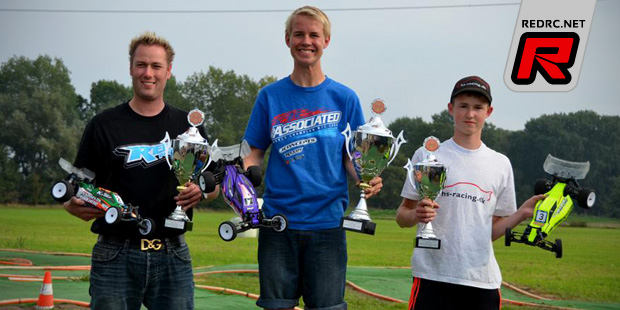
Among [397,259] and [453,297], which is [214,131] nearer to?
[397,259]

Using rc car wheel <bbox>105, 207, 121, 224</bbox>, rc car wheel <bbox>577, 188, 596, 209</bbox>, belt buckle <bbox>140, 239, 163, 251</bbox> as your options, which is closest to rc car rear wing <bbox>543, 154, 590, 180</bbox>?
rc car wheel <bbox>577, 188, 596, 209</bbox>

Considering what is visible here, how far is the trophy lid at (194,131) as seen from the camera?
403 cm

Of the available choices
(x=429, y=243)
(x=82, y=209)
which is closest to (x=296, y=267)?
(x=429, y=243)

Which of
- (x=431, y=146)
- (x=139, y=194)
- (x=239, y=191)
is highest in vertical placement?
(x=431, y=146)

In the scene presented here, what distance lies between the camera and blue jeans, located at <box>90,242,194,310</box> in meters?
4.04

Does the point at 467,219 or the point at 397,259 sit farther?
the point at 397,259

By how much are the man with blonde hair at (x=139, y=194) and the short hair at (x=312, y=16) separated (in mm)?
692

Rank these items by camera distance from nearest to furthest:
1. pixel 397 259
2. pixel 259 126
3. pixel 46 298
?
pixel 259 126, pixel 46 298, pixel 397 259

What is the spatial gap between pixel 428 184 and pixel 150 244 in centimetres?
156


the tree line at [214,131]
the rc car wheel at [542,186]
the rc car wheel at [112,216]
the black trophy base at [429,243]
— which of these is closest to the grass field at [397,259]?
the tree line at [214,131]

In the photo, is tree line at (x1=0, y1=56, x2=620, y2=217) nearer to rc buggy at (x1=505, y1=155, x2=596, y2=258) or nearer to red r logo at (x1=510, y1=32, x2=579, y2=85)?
red r logo at (x1=510, y1=32, x2=579, y2=85)

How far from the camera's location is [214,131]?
6353 centimetres

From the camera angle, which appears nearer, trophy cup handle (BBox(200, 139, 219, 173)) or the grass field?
trophy cup handle (BBox(200, 139, 219, 173))

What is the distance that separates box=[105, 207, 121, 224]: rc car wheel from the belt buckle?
275mm
